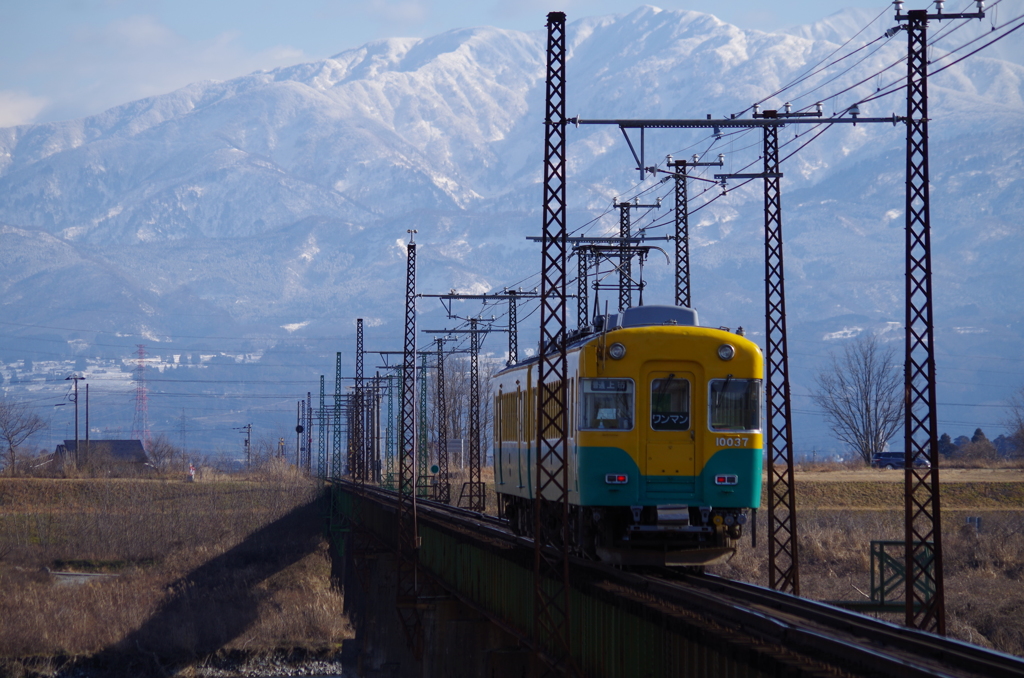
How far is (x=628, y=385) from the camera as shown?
64.0 feet

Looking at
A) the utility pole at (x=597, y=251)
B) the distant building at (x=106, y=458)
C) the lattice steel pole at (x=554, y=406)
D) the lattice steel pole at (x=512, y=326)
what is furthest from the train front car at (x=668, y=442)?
the distant building at (x=106, y=458)

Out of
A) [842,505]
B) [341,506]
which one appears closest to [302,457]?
[341,506]

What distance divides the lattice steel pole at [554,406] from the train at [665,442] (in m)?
0.60

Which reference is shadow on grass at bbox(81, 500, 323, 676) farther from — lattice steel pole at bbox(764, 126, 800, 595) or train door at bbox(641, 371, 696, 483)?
train door at bbox(641, 371, 696, 483)

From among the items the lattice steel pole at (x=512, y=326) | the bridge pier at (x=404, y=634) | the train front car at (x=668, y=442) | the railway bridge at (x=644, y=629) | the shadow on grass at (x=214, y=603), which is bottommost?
the shadow on grass at (x=214, y=603)

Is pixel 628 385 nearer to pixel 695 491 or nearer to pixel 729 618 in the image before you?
pixel 695 491

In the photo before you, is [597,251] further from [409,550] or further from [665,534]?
[665,534]

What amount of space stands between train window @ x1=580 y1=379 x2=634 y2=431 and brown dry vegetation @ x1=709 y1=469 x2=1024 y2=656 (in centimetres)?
1707

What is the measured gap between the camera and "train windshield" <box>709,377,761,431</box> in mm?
19619

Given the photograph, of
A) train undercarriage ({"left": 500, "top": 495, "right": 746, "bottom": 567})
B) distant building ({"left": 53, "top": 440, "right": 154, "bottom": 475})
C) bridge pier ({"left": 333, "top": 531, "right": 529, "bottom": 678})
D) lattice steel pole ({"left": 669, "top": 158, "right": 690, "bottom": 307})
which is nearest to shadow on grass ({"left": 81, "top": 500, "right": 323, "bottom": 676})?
bridge pier ({"left": 333, "top": 531, "right": 529, "bottom": 678})

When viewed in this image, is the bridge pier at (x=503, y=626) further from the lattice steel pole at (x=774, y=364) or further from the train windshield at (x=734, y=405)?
the lattice steel pole at (x=774, y=364)

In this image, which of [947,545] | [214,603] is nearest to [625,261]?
[947,545]

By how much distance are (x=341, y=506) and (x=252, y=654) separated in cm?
1105

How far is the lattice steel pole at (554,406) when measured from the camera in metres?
16.9
